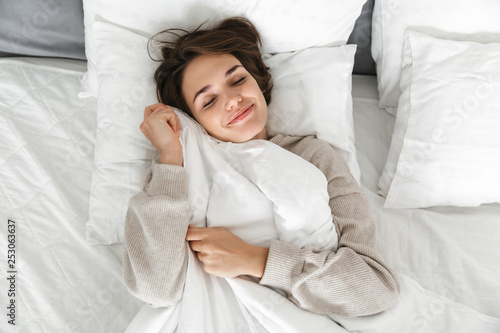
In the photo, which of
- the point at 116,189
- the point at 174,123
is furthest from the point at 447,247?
the point at 116,189

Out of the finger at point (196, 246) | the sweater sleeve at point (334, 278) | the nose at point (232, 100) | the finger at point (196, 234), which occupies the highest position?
the nose at point (232, 100)

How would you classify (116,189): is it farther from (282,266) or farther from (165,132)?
(282,266)

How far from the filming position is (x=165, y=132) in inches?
45.3

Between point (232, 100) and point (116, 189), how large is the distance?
0.44 meters

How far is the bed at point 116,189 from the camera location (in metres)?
1.16

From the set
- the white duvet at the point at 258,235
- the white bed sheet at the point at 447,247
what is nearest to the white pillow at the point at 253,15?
the white duvet at the point at 258,235

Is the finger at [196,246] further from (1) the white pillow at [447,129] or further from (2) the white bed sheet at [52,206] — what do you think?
(1) the white pillow at [447,129]

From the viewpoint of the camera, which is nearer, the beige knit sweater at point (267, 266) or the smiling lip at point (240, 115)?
the beige knit sweater at point (267, 266)

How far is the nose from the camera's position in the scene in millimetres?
1189

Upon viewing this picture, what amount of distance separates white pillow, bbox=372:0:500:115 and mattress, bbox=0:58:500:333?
243 mm

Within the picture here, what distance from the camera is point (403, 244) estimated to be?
130cm

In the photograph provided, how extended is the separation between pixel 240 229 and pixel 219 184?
0.14 metres

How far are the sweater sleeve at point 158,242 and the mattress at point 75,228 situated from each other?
20 cm

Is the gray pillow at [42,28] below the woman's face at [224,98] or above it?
above
